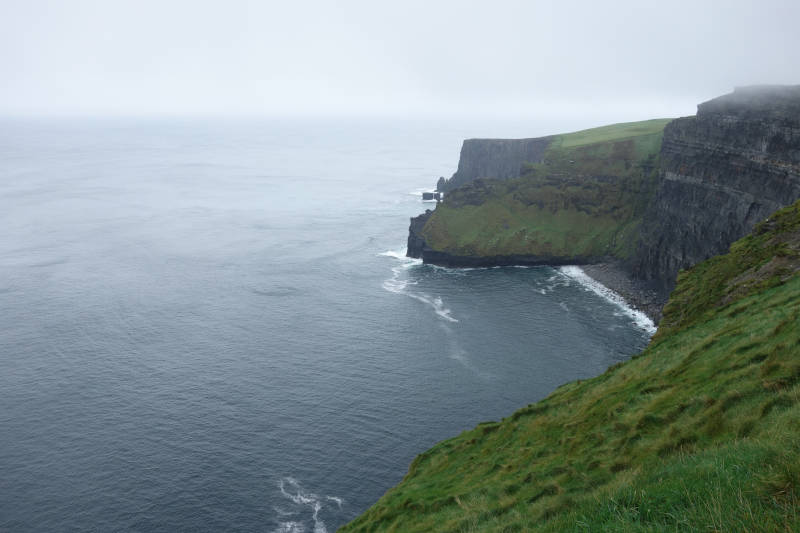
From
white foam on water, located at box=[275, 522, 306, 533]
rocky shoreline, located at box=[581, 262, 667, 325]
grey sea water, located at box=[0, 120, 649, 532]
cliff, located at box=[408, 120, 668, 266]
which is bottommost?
white foam on water, located at box=[275, 522, 306, 533]

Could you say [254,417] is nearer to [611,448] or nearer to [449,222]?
[611,448]

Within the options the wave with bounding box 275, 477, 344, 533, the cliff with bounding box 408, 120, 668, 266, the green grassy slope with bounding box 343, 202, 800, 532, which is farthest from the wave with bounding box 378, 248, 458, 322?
the green grassy slope with bounding box 343, 202, 800, 532

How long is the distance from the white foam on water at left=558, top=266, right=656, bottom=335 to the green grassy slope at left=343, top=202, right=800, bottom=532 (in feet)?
181

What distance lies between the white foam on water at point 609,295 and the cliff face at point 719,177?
35.1 feet

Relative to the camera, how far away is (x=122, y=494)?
212 ft

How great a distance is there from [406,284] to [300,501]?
80.2 m

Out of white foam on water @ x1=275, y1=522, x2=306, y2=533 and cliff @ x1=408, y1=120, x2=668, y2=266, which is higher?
cliff @ x1=408, y1=120, x2=668, y2=266

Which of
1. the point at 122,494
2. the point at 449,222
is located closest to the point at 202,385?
the point at 122,494

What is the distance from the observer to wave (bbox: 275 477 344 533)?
60766 millimetres

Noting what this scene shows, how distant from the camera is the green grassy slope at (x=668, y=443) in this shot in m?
16.2

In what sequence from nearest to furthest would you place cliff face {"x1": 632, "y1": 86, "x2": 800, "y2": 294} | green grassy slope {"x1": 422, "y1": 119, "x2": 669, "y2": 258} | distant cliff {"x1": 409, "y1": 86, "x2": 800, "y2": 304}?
cliff face {"x1": 632, "y1": 86, "x2": 800, "y2": 294}, distant cliff {"x1": 409, "y1": 86, "x2": 800, "y2": 304}, green grassy slope {"x1": 422, "y1": 119, "x2": 669, "y2": 258}

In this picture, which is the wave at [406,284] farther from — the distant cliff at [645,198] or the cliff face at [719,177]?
the cliff face at [719,177]

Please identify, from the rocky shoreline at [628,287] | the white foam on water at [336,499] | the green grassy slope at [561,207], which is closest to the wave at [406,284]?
the green grassy slope at [561,207]

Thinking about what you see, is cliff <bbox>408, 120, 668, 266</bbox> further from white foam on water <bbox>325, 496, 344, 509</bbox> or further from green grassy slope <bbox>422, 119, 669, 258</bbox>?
white foam on water <bbox>325, 496, 344, 509</bbox>
